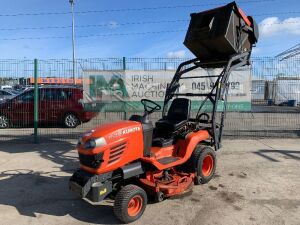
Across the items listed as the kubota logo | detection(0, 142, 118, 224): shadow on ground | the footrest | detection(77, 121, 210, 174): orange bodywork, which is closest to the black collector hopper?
the footrest

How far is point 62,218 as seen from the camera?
4.85 m

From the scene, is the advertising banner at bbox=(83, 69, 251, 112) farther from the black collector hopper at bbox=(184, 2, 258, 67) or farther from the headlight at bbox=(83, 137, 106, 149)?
the headlight at bbox=(83, 137, 106, 149)

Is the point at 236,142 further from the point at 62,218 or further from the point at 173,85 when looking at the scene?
the point at 62,218

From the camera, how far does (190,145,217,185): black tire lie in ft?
19.7

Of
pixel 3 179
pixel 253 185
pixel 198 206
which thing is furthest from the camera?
pixel 3 179

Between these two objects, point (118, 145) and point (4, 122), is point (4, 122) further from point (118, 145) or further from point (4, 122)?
point (118, 145)

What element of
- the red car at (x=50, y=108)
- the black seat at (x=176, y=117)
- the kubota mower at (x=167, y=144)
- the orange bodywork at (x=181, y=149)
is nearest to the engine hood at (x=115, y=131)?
the kubota mower at (x=167, y=144)

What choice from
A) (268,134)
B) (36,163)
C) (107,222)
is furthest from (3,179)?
(268,134)

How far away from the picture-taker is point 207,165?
6.45 m

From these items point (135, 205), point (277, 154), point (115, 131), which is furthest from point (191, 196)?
point (277, 154)

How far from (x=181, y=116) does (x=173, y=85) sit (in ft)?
4.06

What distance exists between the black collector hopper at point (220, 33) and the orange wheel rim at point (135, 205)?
337cm

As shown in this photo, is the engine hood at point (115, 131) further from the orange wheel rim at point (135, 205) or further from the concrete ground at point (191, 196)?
the concrete ground at point (191, 196)

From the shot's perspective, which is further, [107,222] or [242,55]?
[242,55]
